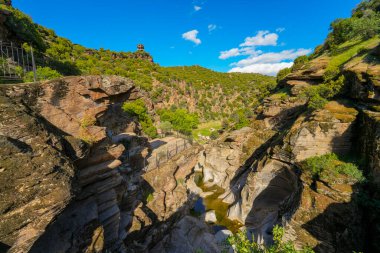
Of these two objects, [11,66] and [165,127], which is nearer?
[11,66]

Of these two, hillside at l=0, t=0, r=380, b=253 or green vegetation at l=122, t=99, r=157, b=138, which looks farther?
green vegetation at l=122, t=99, r=157, b=138

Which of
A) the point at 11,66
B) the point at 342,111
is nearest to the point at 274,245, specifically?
the point at 342,111

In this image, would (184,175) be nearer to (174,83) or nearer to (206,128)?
(206,128)

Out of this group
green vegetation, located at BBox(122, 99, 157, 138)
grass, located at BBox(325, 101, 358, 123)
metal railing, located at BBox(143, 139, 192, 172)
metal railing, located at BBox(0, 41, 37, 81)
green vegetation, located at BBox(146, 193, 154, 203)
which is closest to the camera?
metal railing, located at BBox(0, 41, 37, 81)

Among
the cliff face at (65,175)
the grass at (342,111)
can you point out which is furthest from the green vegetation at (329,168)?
the cliff face at (65,175)

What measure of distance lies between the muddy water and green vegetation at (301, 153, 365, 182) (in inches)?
501

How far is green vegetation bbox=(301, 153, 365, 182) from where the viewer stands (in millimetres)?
13044

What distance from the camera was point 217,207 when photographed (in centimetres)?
2805

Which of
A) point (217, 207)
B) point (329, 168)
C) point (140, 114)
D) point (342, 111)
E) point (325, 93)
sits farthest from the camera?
point (140, 114)

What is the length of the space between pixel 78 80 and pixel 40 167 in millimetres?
6574

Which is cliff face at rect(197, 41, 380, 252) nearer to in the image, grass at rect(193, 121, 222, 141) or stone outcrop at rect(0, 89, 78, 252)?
stone outcrop at rect(0, 89, 78, 252)

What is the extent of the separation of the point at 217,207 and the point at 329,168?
17.7 m

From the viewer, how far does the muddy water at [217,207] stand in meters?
23.8

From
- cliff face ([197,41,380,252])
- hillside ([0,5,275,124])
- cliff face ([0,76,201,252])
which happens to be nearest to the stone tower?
hillside ([0,5,275,124])
